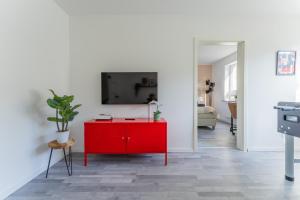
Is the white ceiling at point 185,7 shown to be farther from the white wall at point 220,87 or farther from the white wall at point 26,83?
the white wall at point 220,87

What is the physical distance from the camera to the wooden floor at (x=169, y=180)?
205 cm

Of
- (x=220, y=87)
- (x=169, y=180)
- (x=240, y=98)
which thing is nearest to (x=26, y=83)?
(x=169, y=180)

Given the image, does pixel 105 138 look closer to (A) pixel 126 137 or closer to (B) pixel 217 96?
(A) pixel 126 137

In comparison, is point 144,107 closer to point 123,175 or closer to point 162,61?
point 162,61

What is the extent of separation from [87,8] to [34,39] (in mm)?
1152

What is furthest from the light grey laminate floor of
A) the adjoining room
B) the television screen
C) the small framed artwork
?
the small framed artwork

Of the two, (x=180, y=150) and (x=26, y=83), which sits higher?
(x=26, y=83)

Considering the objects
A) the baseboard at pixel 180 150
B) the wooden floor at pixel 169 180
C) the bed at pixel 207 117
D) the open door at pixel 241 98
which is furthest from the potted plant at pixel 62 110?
the bed at pixel 207 117

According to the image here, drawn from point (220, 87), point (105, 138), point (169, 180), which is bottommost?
point (169, 180)

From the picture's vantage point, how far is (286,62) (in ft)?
11.6

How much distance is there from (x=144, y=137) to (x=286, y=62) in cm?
296

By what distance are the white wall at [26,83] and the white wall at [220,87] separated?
19.4ft

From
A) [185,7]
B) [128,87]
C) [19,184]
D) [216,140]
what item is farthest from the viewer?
[216,140]

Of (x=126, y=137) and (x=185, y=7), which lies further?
(x=185, y=7)
